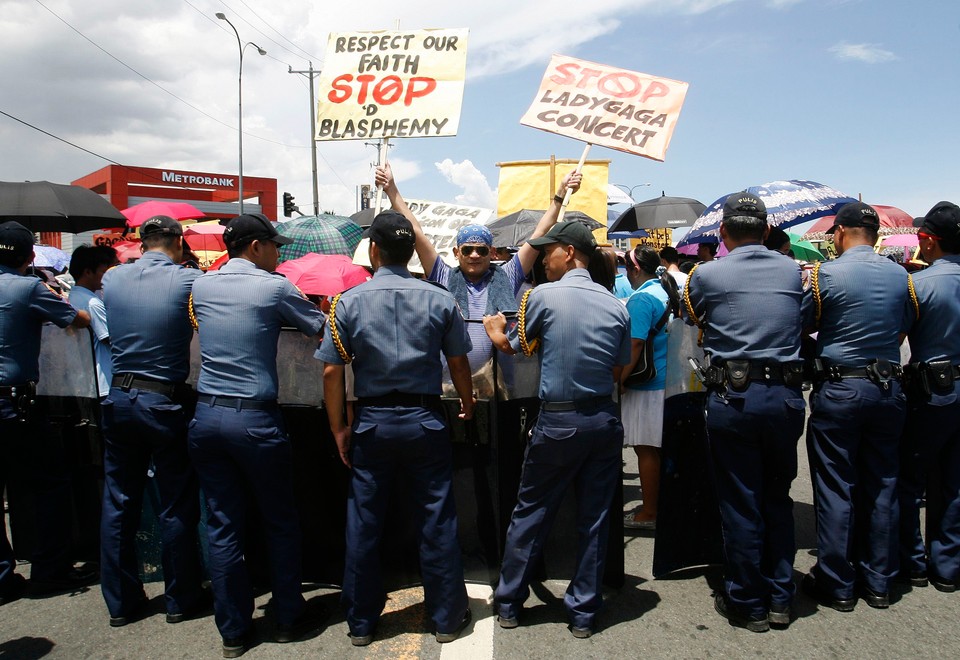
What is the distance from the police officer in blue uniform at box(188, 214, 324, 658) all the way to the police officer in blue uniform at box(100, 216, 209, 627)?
0.29 m

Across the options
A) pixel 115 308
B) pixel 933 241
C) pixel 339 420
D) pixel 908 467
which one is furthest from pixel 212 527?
pixel 933 241

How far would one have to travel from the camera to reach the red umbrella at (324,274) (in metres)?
6.11

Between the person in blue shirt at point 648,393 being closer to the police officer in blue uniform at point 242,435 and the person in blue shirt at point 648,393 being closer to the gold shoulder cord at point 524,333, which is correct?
the gold shoulder cord at point 524,333

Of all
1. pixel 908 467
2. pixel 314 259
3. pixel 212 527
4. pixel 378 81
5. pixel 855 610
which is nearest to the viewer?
pixel 212 527

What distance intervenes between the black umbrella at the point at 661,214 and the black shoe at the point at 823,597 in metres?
7.84

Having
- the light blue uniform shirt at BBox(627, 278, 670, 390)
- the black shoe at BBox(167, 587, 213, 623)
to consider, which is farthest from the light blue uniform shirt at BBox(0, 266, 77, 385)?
the light blue uniform shirt at BBox(627, 278, 670, 390)

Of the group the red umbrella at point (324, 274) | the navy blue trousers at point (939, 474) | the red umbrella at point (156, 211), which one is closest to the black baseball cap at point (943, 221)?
the navy blue trousers at point (939, 474)

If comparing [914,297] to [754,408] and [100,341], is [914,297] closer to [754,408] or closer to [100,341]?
[754,408]

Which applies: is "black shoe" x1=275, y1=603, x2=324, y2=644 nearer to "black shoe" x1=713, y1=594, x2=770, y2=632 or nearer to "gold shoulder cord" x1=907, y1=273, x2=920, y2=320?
"black shoe" x1=713, y1=594, x2=770, y2=632

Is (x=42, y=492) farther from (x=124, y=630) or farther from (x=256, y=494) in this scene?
(x=256, y=494)

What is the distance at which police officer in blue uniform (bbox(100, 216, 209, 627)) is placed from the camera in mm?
3660

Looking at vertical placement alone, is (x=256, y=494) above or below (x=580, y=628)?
above

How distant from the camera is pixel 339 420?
11.5 ft

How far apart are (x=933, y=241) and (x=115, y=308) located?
15.1 feet
